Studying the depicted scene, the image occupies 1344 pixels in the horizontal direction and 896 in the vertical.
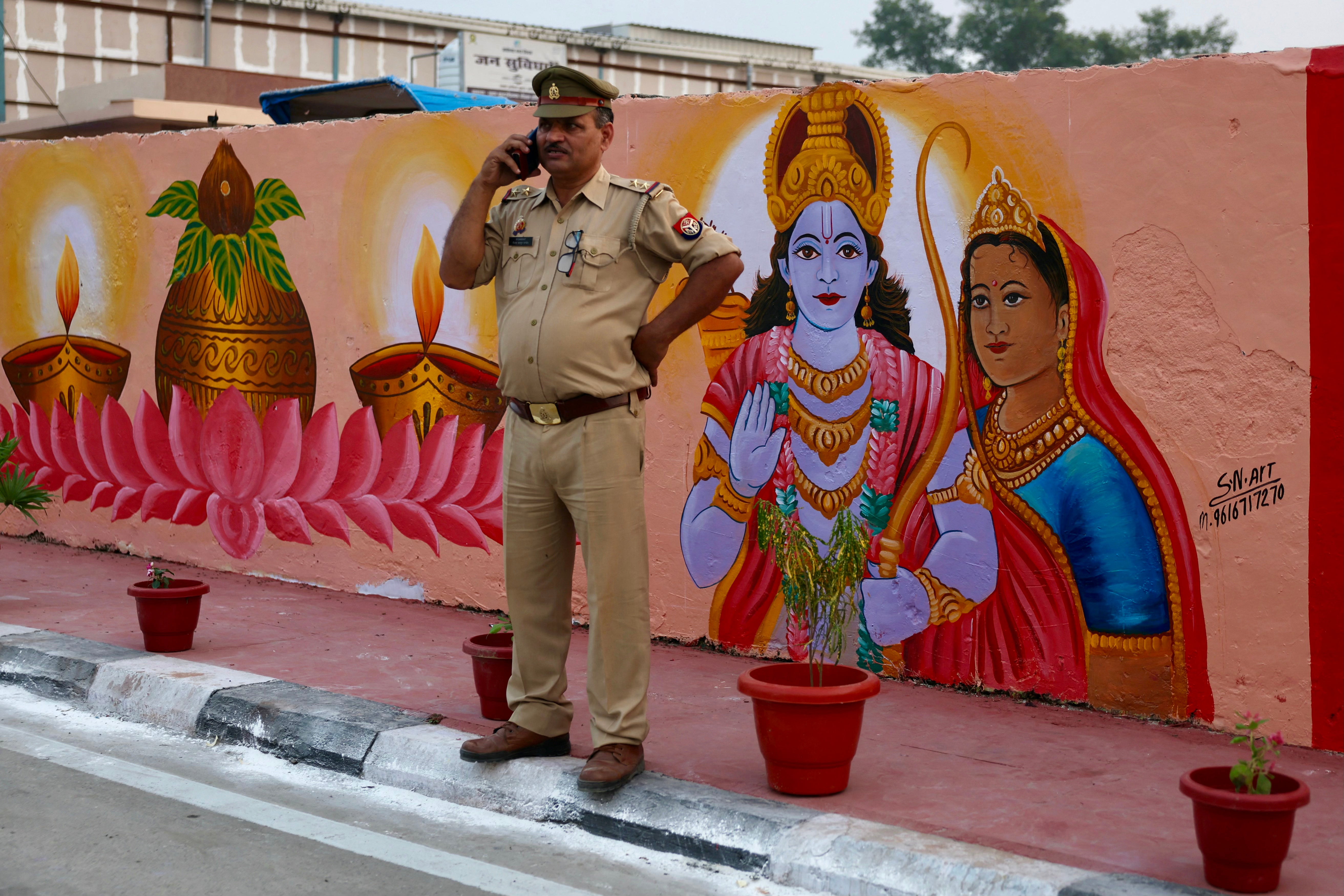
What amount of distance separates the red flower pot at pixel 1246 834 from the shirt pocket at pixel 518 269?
2.50m

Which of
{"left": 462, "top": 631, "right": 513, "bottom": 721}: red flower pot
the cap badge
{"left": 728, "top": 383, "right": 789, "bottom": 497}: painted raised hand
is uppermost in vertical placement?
the cap badge

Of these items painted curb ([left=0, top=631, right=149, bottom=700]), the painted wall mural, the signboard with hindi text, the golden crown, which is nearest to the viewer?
the painted wall mural

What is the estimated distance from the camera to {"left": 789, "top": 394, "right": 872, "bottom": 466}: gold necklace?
602cm

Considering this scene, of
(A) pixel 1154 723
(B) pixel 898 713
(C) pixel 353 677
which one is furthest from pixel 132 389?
(A) pixel 1154 723

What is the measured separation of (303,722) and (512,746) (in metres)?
1.01

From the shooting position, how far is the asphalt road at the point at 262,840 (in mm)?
4062

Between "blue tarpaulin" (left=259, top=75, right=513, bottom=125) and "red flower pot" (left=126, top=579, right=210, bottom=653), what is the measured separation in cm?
576

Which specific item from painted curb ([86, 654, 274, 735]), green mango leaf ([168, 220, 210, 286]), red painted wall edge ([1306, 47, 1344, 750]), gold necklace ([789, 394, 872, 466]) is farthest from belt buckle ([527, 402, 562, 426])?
green mango leaf ([168, 220, 210, 286])

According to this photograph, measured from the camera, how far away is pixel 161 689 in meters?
5.95

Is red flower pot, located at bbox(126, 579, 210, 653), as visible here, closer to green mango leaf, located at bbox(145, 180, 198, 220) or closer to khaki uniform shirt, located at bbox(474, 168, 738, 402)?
khaki uniform shirt, located at bbox(474, 168, 738, 402)

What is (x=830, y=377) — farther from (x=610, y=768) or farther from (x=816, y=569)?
(x=610, y=768)

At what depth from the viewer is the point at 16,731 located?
18.6ft

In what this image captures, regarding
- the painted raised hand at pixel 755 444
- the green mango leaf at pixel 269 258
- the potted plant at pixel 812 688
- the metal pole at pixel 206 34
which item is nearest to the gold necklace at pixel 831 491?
the painted raised hand at pixel 755 444

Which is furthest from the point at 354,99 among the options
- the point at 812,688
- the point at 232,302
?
the point at 812,688
